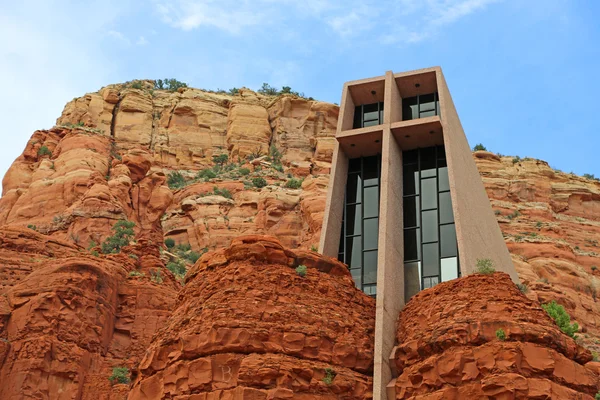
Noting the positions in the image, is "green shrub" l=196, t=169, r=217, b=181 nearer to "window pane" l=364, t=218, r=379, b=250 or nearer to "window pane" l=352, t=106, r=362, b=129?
"window pane" l=352, t=106, r=362, b=129

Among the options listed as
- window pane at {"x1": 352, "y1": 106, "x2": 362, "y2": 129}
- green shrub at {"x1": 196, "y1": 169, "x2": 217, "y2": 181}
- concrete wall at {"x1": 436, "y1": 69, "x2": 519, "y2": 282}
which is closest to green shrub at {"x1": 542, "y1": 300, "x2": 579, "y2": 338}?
concrete wall at {"x1": 436, "y1": 69, "x2": 519, "y2": 282}

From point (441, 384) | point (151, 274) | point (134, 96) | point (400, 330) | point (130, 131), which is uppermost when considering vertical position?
point (134, 96)

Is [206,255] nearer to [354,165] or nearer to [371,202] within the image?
[371,202]

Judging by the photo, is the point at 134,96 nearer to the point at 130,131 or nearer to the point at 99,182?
the point at 130,131

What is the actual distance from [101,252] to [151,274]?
4048 mm

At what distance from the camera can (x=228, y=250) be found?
30.8 meters

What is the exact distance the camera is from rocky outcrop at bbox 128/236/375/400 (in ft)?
88.9

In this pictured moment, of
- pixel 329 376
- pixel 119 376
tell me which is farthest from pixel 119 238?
pixel 329 376

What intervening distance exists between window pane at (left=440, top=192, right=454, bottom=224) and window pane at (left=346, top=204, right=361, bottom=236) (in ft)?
10.8

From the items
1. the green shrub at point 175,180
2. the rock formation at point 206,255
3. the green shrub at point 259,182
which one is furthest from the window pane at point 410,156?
the green shrub at point 175,180

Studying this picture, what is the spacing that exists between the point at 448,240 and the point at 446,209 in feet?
4.63

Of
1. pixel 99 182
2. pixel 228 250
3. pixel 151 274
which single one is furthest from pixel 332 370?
pixel 99 182

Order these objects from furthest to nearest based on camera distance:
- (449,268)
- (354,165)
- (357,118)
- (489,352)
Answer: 1. (357,118)
2. (354,165)
3. (449,268)
4. (489,352)

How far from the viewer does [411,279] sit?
35.3 m
